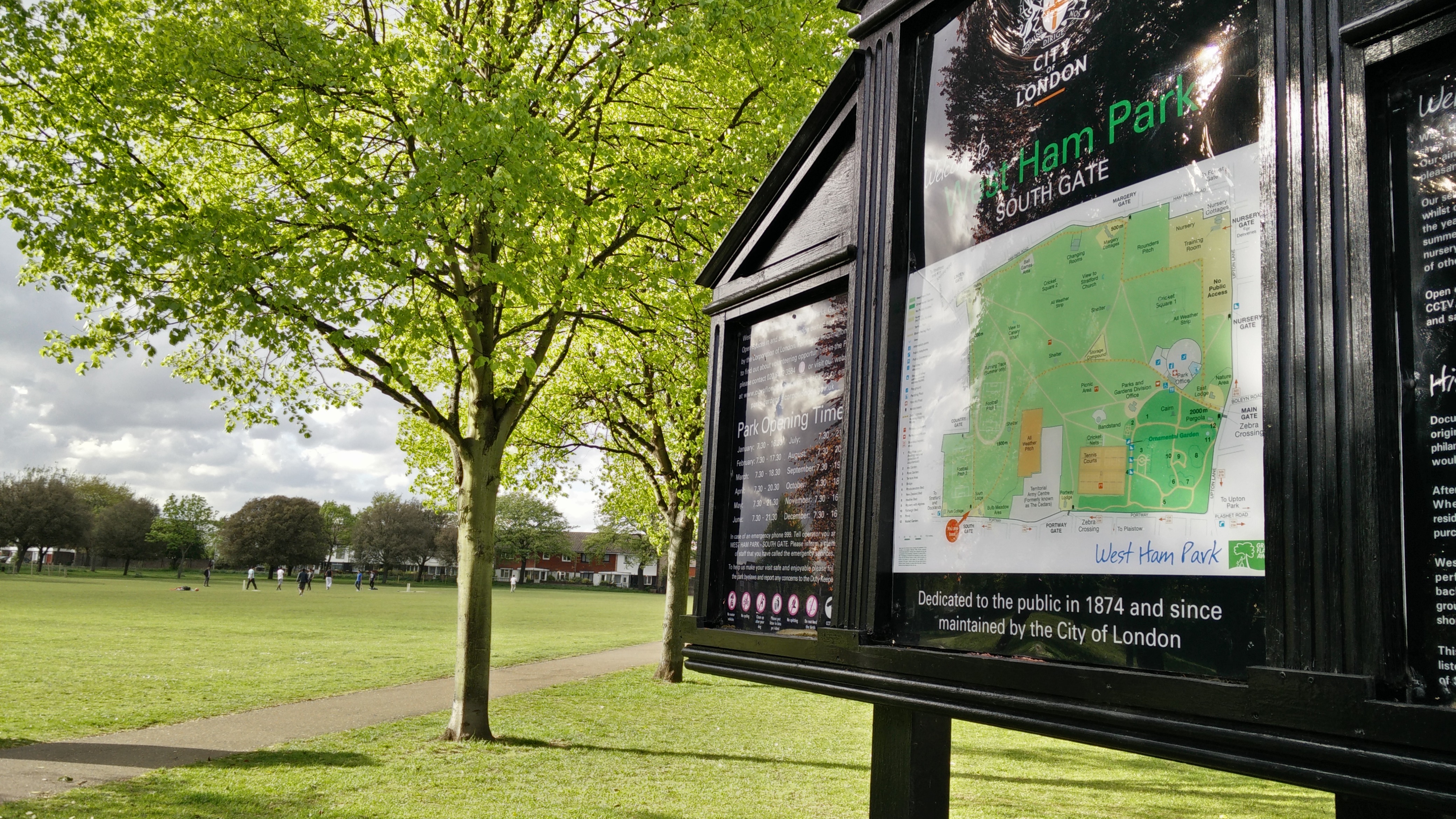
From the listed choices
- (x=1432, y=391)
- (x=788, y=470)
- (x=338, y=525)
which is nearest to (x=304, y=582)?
(x=788, y=470)

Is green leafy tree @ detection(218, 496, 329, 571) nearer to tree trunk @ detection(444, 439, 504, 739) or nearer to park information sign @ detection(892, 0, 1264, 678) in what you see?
tree trunk @ detection(444, 439, 504, 739)

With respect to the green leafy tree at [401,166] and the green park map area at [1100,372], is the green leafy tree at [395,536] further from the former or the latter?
the green park map area at [1100,372]

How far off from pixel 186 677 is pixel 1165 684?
19225 millimetres

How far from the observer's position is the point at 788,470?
405 centimetres

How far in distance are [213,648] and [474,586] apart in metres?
14.4

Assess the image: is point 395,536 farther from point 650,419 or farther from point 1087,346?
point 1087,346

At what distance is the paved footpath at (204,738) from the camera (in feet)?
32.6

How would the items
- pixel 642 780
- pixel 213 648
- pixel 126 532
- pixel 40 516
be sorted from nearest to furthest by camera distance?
pixel 642 780 → pixel 213 648 → pixel 40 516 → pixel 126 532

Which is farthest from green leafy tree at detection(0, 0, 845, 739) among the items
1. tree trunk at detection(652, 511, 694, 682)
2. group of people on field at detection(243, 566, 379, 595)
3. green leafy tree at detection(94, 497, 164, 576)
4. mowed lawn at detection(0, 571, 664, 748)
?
green leafy tree at detection(94, 497, 164, 576)

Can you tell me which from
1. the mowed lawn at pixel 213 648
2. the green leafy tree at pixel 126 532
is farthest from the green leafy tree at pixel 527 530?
the mowed lawn at pixel 213 648

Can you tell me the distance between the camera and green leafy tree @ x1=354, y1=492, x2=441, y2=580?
113438mm

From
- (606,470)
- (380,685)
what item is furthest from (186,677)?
(606,470)

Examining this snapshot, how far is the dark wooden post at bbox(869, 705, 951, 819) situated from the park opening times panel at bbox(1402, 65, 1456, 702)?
174cm

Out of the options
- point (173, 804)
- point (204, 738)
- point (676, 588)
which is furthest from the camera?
point (676, 588)
